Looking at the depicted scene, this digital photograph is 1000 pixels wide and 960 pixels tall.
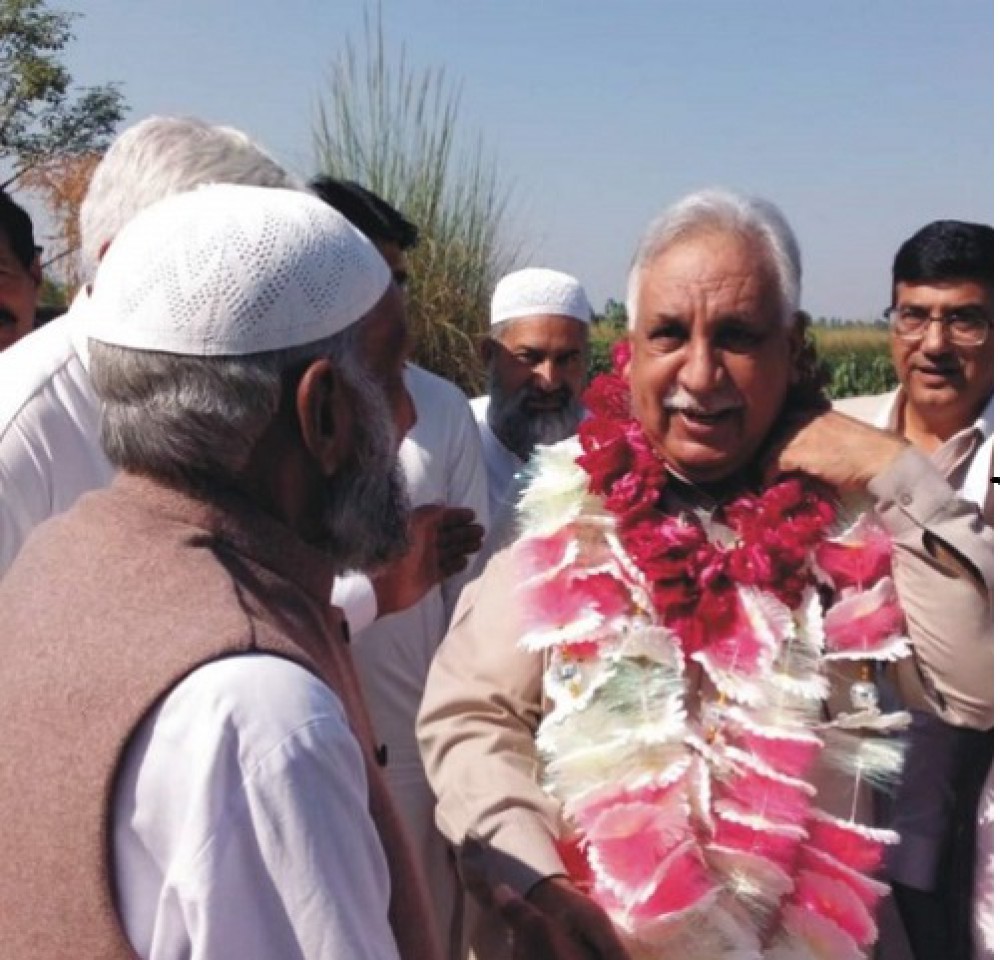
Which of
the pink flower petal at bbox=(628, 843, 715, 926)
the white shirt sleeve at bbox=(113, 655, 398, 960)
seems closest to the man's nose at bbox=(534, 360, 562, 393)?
the pink flower petal at bbox=(628, 843, 715, 926)

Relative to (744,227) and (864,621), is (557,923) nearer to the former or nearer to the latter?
(864,621)

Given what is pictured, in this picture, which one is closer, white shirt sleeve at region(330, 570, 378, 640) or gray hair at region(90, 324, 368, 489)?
gray hair at region(90, 324, 368, 489)

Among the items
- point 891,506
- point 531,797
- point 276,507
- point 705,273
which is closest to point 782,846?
point 531,797

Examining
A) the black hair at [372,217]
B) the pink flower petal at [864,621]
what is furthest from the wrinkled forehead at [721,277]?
the black hair at [372,217]

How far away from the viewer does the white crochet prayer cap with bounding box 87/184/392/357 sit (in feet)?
4.63

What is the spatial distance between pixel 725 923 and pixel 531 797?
0.36 meters

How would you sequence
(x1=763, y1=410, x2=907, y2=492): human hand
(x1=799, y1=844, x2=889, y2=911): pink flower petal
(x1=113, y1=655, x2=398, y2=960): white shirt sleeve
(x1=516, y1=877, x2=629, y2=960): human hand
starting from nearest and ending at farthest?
(x1=113, y1=655, x2=398, y2=960): white shirt sleeve
(x1=516, y1=877, x2=629, y2=960): human hand
(x1=799, y1=844, x2=889, y2=911): pink flower petal
(x1=763, y1=410, x2=907, y2=492): human hand

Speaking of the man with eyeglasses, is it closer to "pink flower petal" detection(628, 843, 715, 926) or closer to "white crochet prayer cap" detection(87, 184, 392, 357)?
"pink flower petal" detection(628, 843, 715, 926)

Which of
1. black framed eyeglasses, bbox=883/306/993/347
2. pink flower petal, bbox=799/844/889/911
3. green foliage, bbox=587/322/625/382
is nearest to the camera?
pink flower petal, bbox=799/844/889/911

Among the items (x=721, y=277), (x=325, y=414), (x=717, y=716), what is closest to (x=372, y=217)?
(x=721, y=277)

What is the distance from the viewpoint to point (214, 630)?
4.21 feet

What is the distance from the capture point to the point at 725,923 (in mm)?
2146

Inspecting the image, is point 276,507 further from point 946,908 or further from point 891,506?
point 946,908

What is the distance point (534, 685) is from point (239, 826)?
44.8 inches
